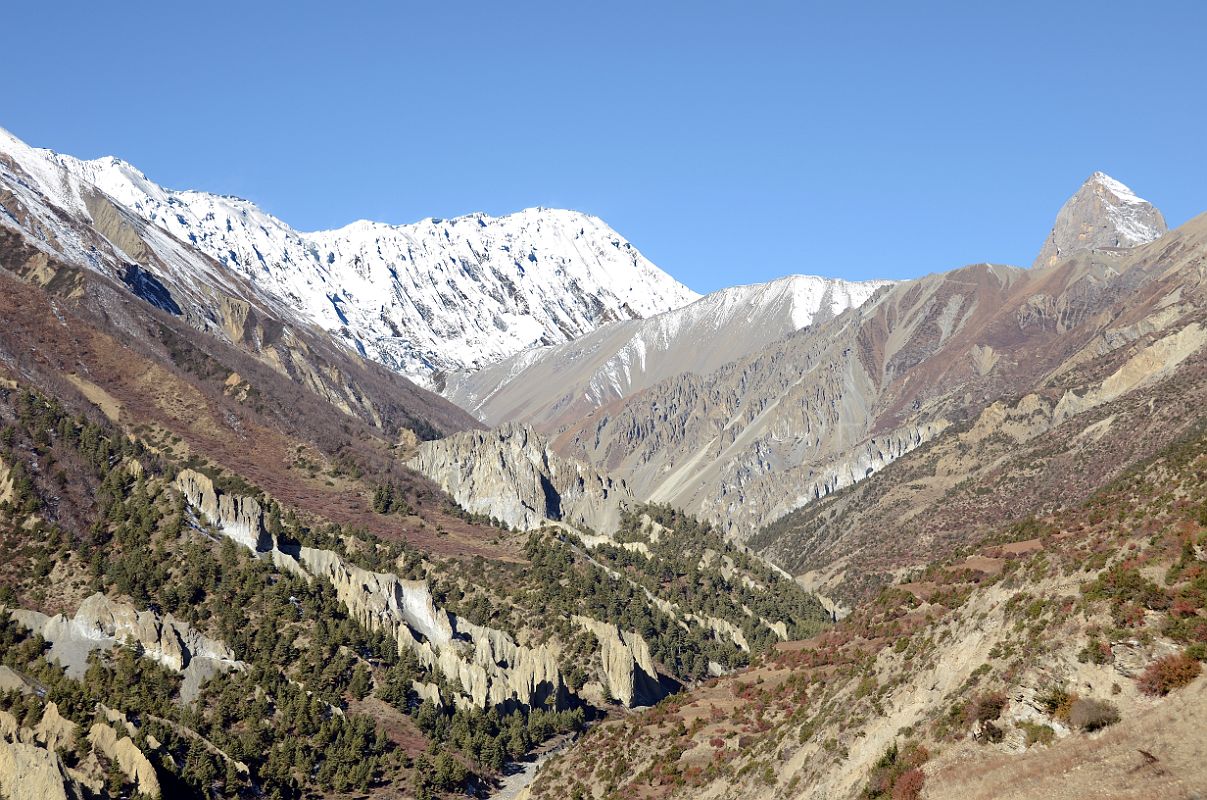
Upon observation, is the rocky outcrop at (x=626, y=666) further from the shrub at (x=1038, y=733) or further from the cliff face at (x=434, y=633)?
the shrub at (x=1038, y=733)

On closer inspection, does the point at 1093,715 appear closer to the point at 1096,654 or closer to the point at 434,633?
the point at 1096,654

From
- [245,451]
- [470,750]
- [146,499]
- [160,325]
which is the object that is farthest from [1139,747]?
[160,325]

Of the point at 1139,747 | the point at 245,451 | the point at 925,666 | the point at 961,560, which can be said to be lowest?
the point at 1139,747

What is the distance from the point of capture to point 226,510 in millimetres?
97438

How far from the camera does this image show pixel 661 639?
113375 millimetres

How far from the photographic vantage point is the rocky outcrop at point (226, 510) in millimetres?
97000

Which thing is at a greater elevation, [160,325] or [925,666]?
[160,325]

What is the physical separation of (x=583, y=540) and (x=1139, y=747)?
98.9 metres

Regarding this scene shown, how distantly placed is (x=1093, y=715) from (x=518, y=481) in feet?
444

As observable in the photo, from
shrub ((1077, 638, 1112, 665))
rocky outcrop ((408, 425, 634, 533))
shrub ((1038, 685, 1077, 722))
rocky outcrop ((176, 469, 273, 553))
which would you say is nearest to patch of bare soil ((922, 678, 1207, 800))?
shrub ((1038, 685, 1077, 722))

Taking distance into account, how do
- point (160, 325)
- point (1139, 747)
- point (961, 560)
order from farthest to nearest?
point (160, 325), point (961, 560), point (1139, 747)

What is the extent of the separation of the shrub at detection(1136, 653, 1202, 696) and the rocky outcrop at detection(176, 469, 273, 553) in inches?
2867

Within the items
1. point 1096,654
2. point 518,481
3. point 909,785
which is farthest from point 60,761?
point 518,481

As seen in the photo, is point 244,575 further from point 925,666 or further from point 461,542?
point 925,666
